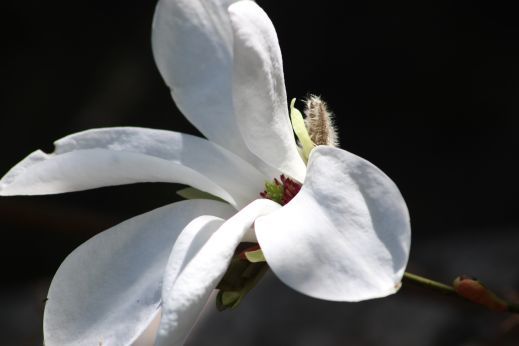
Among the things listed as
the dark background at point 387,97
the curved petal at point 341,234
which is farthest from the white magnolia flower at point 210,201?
the dark background at point 387,97

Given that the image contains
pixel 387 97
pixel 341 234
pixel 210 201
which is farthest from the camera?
pixel 387 97

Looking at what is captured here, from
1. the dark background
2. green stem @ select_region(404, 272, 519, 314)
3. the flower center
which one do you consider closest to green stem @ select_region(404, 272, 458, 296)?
green stem @ select_region(404, 272, 519, 314)

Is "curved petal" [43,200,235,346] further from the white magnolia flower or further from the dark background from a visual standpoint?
the dark background

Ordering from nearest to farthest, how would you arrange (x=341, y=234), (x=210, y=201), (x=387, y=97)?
(x=341, y=234) → (x=210, y=201) → (x=387, y=97)

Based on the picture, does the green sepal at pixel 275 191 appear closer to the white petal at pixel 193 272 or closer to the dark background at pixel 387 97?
the white petal at pixel 193 272

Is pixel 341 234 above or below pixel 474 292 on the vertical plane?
above

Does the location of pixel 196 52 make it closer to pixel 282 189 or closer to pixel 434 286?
pixel 282 189

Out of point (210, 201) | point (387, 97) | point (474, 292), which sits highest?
point (210, 201)

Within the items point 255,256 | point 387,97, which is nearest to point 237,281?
point 255,256

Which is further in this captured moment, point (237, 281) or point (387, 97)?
point (387, 97)
